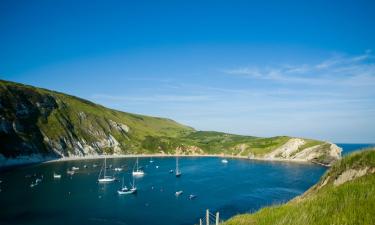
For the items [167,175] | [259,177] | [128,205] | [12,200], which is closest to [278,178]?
[259,177]

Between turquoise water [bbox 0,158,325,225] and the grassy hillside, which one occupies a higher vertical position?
the grassy hillside

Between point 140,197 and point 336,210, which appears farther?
point 140,197

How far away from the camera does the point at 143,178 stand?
536ft

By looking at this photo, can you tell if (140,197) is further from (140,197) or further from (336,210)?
(336,210)

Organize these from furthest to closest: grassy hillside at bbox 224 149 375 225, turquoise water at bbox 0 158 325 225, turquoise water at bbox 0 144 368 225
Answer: turquoise water at bbox 0 158 325 225 → turquoise water at bbox 0 144 368 225 → grassy hillside at bbox 224 149 375 225

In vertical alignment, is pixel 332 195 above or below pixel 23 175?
above

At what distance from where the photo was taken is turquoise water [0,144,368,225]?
84500 mm

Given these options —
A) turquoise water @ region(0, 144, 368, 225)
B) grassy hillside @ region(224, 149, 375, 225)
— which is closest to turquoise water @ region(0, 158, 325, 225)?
turquoise water @ region(0, 144, 368, 225)

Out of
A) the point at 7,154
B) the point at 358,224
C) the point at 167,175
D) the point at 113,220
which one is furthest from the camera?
the point at 7,154

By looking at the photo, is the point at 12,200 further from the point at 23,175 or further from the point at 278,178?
the point at 278,178

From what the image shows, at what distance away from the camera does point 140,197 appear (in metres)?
114

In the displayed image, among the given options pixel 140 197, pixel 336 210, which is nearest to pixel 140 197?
pixel 140 197

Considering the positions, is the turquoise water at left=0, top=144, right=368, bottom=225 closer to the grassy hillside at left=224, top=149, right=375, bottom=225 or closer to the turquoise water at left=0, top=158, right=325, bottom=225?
the turquoise water at left=0, top=158, right=325, bottom=225

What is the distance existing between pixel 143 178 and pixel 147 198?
52407mm
